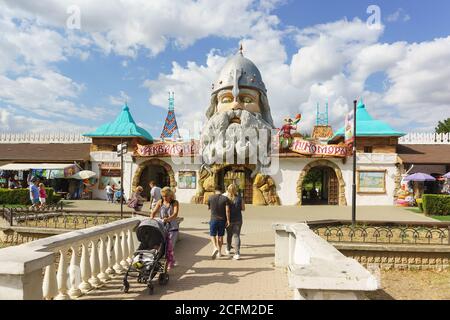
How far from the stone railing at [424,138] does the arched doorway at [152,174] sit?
18679mm

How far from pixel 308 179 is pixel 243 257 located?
43.5 m

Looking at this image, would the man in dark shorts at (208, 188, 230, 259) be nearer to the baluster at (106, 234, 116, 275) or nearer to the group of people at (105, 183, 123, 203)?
the baluster at (106, 234, 116, 275)

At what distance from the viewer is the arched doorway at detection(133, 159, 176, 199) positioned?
83.3 ft

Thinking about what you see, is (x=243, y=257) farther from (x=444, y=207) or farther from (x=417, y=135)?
(x=417, y=135)

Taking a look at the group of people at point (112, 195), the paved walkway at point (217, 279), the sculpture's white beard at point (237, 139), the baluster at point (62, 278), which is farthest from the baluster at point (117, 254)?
the group of people at point (112, 195)

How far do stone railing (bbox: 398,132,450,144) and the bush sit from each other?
36.5 ft

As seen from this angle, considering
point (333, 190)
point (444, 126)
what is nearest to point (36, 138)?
point (333, 190)

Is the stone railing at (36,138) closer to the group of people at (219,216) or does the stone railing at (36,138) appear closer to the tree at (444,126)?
the group of people at (219,216)

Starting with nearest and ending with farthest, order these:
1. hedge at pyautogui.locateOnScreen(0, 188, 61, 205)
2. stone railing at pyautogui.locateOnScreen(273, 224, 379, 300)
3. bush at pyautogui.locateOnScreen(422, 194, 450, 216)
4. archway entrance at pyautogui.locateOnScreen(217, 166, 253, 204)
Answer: stone railing at pyautogui.locateOnScreen(273, 224, 379, 300)
bush at pyautogui.locateOnScreen(422, 194, 450, 216)
hedge at pyautogui.locateOnScreen(0, 188, 61, 205)
archway entrance at pyautogui.locateOnScreen(217, 166, 253, 204)

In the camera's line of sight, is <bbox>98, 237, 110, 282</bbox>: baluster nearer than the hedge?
Yes

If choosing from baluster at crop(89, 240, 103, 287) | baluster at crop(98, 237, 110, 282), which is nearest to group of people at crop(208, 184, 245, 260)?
baluster at crop(98, 237, 110, 282)

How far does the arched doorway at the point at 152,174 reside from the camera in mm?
25375

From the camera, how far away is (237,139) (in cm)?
2305

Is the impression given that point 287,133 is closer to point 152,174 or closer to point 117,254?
point 152,174
